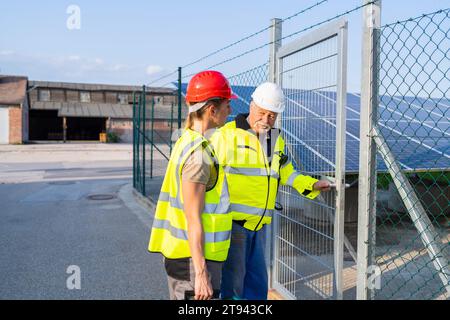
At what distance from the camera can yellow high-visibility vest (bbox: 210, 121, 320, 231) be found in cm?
330

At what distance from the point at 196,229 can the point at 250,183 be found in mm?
932

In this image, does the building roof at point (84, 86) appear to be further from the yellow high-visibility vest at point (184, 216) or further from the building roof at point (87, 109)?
the yellow high-visibility vest at point (184, 216)

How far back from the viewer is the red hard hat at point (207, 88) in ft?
9.05

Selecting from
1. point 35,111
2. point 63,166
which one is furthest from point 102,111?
point 63,166

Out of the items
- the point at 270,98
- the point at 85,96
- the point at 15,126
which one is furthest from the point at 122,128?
the point at 270,98

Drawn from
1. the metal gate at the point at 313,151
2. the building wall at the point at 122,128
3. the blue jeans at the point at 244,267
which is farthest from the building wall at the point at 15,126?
the blue jeans at the point at 244,267

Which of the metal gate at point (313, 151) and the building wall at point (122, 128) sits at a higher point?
the building wall at point (122, 128)

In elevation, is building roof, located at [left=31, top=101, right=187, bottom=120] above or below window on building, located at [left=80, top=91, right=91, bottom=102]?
below

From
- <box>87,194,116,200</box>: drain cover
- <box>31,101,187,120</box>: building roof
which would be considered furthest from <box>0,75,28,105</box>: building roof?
<box>87,194,116,200</box>: drain cover

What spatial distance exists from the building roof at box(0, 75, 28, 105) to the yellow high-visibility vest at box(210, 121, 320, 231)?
39756 millimetres

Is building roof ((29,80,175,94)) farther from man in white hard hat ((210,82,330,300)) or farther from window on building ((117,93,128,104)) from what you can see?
man in white hard hat ((210,82,330,300))

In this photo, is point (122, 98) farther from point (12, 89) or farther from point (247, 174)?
point (247, 174)

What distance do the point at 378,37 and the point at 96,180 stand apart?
1326 cm

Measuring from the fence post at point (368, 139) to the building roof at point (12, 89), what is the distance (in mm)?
40312
